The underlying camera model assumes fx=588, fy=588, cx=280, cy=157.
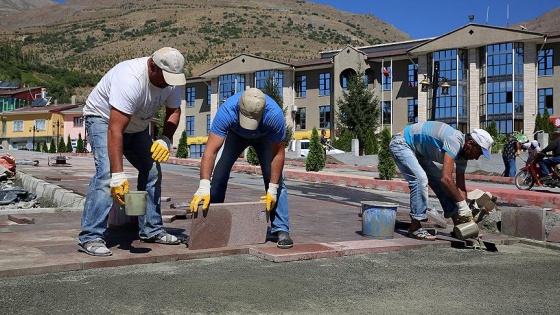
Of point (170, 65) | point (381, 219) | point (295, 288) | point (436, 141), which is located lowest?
point (295, 288)

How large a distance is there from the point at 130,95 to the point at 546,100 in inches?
1743

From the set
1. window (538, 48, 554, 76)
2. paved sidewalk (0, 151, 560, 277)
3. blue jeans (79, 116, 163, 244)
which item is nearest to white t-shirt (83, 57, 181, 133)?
blue jeans (79, 116, 163, 244)

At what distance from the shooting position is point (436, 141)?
6438mm

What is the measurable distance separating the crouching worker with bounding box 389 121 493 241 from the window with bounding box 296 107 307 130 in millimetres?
48742

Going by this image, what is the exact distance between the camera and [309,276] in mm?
4566

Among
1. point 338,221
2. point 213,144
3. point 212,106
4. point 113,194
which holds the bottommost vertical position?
point 338,221

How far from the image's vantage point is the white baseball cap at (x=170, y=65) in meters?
5.00

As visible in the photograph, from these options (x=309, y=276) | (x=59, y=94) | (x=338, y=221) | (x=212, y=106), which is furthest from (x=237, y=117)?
(x=59, y=94)

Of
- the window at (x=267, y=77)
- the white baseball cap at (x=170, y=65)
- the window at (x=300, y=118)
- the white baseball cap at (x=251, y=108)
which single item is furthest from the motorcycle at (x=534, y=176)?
the window at (x=300, y=118)

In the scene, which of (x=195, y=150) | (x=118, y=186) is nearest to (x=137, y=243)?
(x=118, y=186)

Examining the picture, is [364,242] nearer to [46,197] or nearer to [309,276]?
[309,276]

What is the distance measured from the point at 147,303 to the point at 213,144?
2.14 meters

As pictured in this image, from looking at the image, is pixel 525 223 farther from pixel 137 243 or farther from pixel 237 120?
pixel 137 243

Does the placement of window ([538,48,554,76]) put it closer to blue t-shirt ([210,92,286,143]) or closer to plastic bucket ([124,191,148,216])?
blue t-shirt ([210,92,286,143])
